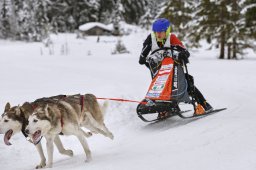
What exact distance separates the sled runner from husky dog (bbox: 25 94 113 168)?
1.17m

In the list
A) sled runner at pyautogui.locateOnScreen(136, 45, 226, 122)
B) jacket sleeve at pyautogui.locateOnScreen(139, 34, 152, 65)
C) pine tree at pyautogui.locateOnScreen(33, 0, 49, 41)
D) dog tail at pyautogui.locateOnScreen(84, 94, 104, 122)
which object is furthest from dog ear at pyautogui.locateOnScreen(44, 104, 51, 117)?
pine tree at pyautogui.locateOnScreen(33, 0, 49, 41)

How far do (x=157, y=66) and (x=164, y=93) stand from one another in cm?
65

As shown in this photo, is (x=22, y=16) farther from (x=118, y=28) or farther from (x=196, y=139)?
(x=196, y=139)

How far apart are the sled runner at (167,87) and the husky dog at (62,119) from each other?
1.17m

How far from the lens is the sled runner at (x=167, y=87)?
732 cm

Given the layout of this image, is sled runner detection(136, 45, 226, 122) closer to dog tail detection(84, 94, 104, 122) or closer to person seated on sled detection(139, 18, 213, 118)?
person seated on sled detection(139, 18, 213, 118)

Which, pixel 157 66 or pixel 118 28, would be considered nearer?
pixel 157 66

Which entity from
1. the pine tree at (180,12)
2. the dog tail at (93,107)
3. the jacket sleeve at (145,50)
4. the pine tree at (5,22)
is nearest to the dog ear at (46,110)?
the dog tail at (93,107)

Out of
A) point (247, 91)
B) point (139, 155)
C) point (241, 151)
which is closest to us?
point (241, 151)

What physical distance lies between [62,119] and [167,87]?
2516 millimetres

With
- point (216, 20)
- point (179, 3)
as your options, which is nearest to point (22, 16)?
point (179, 3)

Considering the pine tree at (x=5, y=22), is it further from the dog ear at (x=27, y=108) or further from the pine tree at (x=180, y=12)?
the dog ear at (x=27, y=108)

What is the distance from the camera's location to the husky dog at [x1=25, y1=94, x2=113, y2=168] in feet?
16.9

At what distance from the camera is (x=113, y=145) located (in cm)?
696
